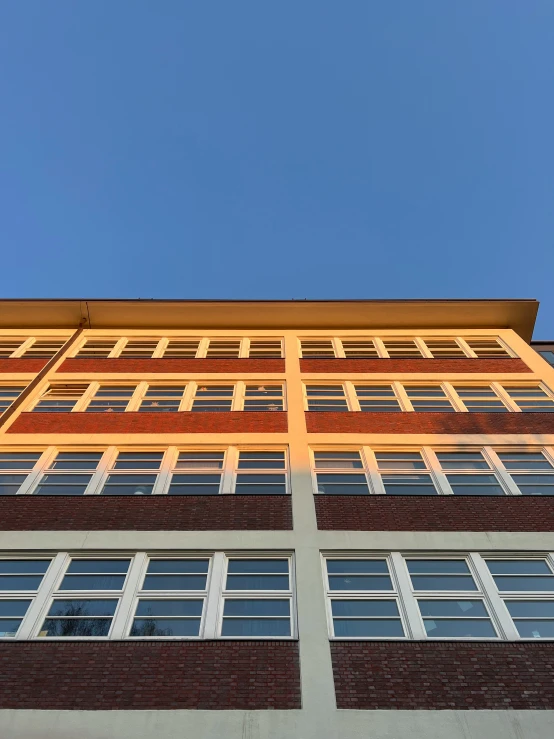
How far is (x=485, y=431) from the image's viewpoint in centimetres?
1777

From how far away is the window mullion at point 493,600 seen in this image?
1121 cm

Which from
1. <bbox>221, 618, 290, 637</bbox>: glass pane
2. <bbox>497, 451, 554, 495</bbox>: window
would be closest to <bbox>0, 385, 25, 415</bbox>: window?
<bbox>221, 618, 290, 637</bbox>: glass pane

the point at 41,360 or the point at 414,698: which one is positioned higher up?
the point at 41,360

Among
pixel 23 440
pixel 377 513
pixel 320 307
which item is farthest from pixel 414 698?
pixel 320 307

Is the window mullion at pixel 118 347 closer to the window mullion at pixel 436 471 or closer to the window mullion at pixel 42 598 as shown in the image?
the window mullion at pixel 42 598

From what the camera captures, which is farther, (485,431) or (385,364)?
(385,364)

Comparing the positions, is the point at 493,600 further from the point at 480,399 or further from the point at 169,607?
the point at 480,399

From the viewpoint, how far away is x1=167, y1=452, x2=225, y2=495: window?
15398 millimetres

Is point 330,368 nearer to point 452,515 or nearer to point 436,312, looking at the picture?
point 436,312

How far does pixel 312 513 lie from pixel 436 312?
48.7 ft

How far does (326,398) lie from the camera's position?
2034cm

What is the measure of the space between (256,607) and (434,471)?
643 cm

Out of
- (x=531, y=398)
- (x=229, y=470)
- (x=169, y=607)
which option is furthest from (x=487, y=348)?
(x=169, y=607)

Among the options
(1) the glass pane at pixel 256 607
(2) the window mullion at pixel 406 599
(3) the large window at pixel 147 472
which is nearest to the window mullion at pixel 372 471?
(3) the large window at pixel 147 472
